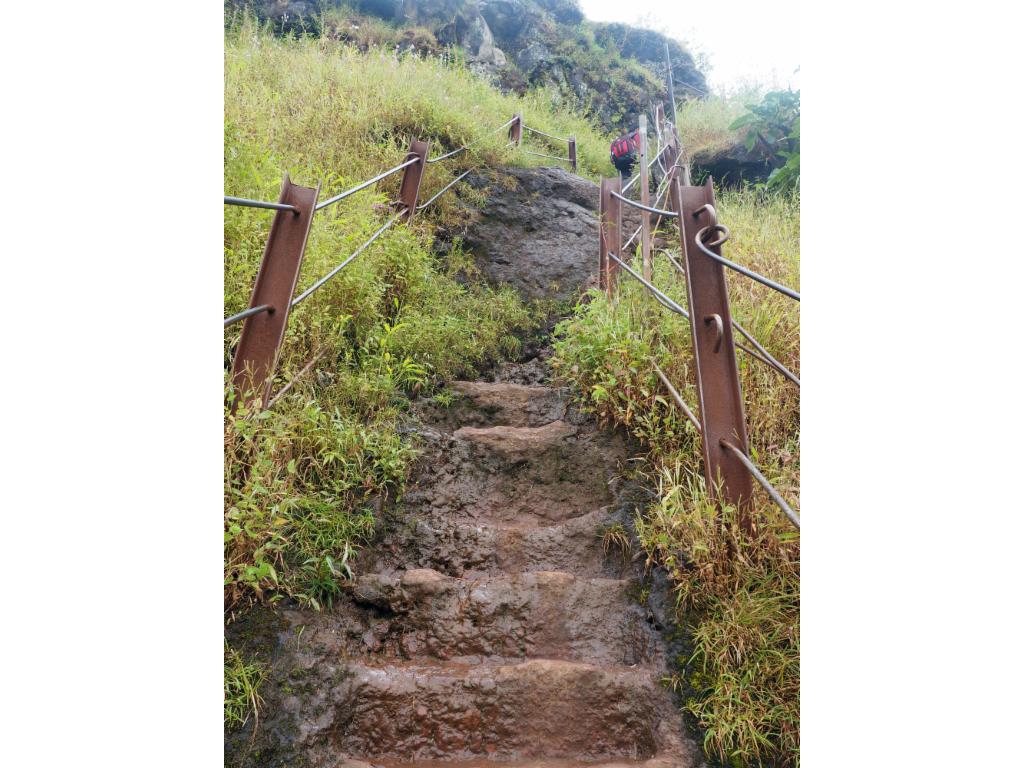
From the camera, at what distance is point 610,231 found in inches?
150

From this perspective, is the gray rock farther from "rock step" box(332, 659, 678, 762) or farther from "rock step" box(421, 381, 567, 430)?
"rock step" box(332, 659, 678, 762)

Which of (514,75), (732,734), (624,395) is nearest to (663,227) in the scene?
(624,395)

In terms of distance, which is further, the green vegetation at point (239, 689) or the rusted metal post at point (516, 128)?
the rusted metal post at point (516, 128)

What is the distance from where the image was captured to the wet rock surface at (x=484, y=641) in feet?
4.70

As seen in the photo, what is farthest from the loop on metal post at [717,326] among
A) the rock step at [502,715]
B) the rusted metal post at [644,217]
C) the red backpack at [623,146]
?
the red backpack at [623,146]

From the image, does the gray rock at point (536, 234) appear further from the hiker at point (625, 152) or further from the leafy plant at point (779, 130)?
the leafy plant at point (779, 130)

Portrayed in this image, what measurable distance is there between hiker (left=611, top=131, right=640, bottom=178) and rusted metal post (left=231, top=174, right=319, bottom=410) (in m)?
4.73

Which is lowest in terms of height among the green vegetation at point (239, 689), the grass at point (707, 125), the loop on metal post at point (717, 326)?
the green vegetation at point (239, 689)

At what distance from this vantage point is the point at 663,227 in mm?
4977

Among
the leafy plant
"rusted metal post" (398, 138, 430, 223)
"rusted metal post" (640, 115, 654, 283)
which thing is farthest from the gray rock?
the leafy plant

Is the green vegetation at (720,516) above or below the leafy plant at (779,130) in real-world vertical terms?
below

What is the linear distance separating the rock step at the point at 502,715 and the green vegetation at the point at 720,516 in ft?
0.54

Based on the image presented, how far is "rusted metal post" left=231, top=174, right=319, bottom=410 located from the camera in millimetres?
1787

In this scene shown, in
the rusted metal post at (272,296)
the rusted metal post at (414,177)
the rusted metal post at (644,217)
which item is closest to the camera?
the rusted metal post at (272,296)
